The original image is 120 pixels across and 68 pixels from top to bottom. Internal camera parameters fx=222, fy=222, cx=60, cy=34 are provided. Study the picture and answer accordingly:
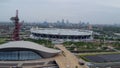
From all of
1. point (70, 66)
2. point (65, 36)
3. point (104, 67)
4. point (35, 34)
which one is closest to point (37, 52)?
point (70, 66)

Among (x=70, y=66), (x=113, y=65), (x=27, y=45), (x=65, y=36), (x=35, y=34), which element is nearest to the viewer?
(x=70, y=66)

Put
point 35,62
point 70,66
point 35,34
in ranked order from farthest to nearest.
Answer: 1. point 35,34
2. point 35,62
3. point 70,66

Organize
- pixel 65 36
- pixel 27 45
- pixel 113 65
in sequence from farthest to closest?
pixel 65 36 → pixel 113 65 → pixel 27 45

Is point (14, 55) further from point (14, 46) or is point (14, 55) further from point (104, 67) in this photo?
point (104, 67)

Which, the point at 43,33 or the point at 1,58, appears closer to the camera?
the point at 1,58

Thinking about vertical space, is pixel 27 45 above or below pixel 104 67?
above

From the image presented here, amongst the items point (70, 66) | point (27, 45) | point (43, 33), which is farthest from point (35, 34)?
point (70, 66)

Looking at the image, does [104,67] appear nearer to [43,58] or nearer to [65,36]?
[43,58]

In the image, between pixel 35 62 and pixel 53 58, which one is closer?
pixel 35 62

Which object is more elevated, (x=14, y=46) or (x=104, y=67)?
(x=14, y=46)
